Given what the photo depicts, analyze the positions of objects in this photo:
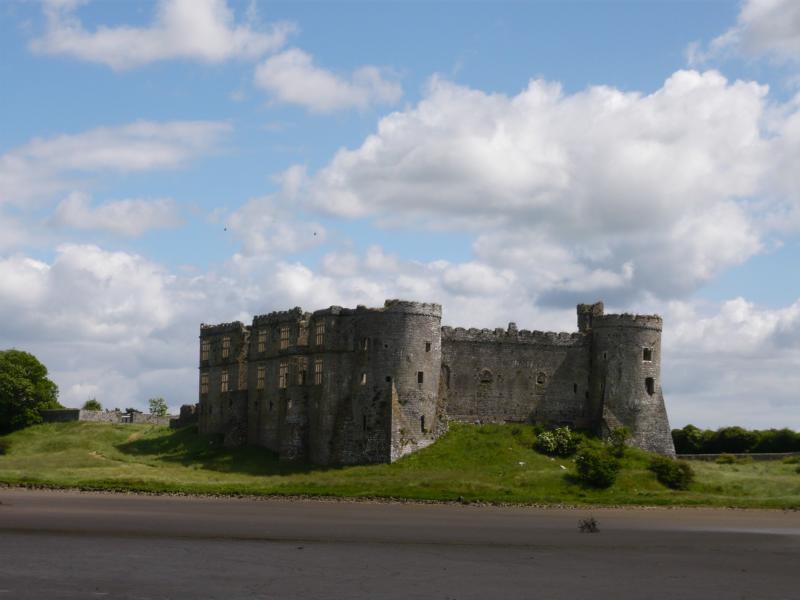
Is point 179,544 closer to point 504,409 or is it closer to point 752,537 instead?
point 752,537

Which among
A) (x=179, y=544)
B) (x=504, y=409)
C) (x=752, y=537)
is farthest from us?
(x=504, y=409)

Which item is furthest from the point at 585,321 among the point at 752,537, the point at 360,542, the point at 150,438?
the point at 360,542

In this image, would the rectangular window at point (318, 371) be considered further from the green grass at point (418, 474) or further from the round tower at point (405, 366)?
the green grass at point (418, 474)

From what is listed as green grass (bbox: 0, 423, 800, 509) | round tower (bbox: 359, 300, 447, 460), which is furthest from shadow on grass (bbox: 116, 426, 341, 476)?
round tower (bbox: 359, 300, 447, 460)

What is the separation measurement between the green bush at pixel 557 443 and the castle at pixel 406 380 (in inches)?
189

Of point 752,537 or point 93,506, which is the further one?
point 93,506

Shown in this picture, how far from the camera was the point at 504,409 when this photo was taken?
8281cm

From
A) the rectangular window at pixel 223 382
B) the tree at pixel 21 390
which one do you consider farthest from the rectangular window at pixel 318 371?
the tree at pixel 21 390

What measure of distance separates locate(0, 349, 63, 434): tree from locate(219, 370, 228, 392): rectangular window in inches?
850

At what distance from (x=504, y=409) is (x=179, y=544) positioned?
1863 inches

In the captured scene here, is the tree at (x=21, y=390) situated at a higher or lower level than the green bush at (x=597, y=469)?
higher

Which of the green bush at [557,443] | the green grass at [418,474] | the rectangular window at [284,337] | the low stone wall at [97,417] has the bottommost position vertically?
the green grass at [418,474]

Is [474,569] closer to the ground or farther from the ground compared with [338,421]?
closer to the ground

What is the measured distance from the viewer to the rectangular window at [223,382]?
87.6 meters
